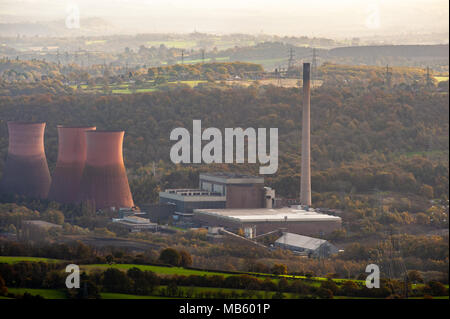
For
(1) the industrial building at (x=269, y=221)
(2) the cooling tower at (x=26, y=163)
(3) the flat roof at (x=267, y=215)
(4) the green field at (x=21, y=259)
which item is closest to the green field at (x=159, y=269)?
(4) the green field at (x=21, y=259)

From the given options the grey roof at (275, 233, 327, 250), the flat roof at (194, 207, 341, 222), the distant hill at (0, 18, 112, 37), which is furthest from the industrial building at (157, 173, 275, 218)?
A: the distant hill at (0, 18, 112, 37)

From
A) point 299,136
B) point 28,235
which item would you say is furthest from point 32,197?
point 299,136

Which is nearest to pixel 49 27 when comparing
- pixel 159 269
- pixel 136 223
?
pixel 136 223

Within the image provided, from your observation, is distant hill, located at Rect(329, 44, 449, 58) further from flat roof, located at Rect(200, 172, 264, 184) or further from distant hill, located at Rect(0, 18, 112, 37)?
flat roof, located at Rect(200, 172, 264, 184)

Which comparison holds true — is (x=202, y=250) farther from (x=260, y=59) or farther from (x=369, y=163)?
(x=260, y=59)

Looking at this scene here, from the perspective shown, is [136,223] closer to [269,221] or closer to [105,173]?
[105,173]

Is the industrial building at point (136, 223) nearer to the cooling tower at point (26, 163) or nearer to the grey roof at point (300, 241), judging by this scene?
the grey roof at point (300, 241)
